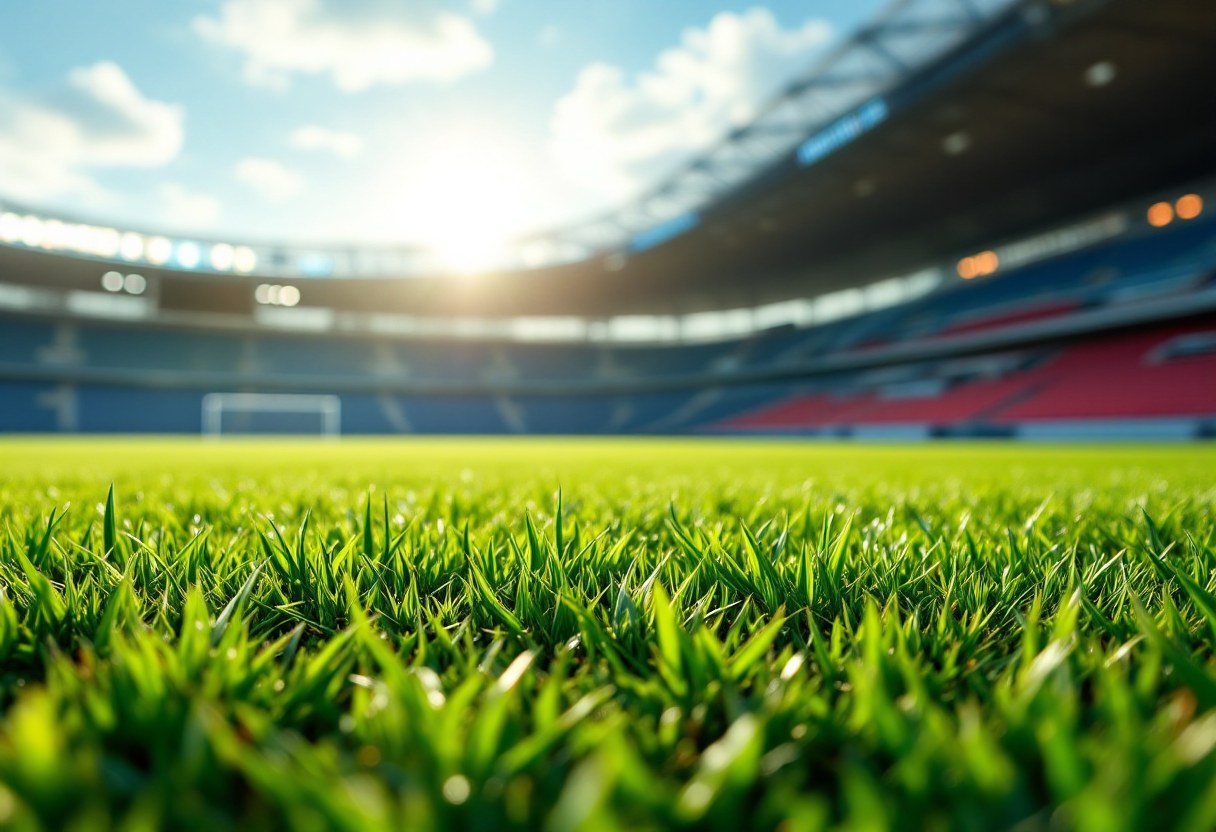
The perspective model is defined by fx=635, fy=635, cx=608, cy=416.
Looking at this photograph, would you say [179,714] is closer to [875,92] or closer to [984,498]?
[984,498]

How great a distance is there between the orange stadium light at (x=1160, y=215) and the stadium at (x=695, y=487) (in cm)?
12

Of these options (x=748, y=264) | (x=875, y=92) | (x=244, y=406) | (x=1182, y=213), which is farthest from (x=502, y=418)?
(x=1182, y=213)

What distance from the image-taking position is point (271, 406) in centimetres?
3372

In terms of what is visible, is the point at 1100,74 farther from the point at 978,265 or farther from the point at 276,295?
the point at 276,295

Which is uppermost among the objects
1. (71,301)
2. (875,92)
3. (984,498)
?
(875,92)

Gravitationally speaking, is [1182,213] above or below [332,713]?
above

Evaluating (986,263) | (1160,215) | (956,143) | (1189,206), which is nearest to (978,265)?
(986,263)

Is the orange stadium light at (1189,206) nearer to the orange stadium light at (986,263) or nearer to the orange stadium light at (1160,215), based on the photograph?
the orange stadium light at (1160,215)

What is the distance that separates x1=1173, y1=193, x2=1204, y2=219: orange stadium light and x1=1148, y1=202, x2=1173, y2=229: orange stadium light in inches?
8.0

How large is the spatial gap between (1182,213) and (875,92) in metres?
13.6

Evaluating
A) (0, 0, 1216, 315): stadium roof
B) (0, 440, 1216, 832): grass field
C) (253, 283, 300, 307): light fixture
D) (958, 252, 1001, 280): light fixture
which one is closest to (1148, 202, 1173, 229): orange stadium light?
(0, 0, 1216, 315): stadium roof

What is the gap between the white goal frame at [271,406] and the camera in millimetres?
32219

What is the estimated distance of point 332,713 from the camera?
0.49m

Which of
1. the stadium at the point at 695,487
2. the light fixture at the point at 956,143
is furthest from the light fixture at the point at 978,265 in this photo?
the light fixture at the point at 956,143
